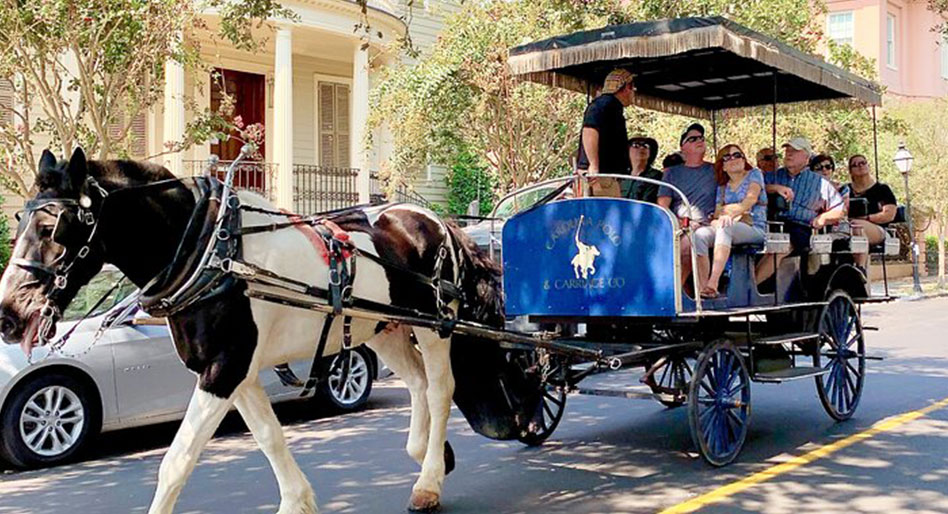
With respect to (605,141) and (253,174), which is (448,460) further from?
(253,174)

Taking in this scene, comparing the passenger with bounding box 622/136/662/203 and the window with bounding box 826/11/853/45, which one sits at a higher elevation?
the window with bounding box 826/11/853/45

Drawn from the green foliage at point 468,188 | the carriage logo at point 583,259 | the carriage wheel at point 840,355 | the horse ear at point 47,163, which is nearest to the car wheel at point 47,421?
the horse ear at point 47,163

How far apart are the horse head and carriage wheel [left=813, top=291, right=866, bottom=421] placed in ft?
20.7

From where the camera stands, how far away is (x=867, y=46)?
40031 mm

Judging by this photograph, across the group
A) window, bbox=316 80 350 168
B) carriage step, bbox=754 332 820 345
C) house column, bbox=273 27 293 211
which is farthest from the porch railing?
carriage step, bbox=754 332 820 345

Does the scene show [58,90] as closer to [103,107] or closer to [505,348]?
[103,107]

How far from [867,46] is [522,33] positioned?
1121 inches

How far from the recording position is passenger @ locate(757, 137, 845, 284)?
8750 millimetres

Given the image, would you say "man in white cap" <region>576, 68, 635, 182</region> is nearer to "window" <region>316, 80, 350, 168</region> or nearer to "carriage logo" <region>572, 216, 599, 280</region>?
"carriage logo" <region>572, 216, 599, 280</region>

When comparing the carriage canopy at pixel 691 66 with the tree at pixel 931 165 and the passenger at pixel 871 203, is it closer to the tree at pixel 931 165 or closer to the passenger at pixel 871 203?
the passenger at pixel 871 203

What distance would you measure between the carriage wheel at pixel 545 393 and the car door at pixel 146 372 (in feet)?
10.3

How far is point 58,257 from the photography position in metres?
4.60

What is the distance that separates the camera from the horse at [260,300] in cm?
459

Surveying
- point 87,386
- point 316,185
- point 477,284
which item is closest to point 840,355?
point 477,284
